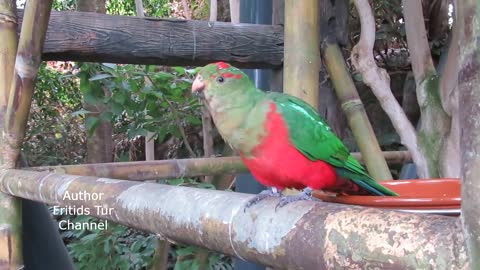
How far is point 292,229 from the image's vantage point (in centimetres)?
43

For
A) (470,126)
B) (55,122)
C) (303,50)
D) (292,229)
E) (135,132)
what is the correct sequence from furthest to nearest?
(55,122) → (135,132) → (303,50) → (292,229) → (470,126)

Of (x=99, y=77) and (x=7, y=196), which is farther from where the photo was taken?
(x=99, y=77)

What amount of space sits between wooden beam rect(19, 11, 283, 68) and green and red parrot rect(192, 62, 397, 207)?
1.62 ft

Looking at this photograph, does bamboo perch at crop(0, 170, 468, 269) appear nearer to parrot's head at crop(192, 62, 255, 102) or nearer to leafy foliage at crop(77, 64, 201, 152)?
parrot's head at crop(192, 62, 255, 102)

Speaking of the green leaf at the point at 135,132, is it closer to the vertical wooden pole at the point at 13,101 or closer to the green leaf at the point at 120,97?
the green leaf at the point at 120,97

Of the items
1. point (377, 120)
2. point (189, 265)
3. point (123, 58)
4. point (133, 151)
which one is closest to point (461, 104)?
point (123, 58)

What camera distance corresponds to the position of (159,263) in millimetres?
1787

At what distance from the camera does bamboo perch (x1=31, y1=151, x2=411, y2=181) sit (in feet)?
4.13

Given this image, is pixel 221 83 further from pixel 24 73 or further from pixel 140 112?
pixel 140 112

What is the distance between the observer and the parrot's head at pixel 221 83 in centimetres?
76

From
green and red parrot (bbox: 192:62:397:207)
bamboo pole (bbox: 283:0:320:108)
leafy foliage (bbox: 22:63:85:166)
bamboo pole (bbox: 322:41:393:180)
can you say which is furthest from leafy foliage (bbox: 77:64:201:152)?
leafy foliage (bbox: 22:63:85:166)

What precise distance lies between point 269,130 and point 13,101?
0.66 metres

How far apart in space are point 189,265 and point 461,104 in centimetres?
156

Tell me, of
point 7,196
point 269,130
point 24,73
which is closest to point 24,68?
point 24,73
